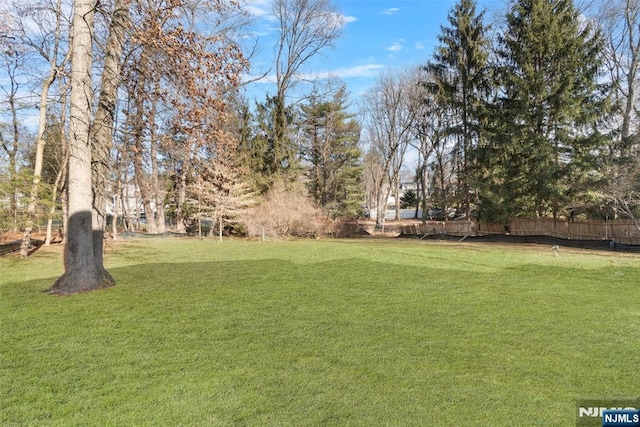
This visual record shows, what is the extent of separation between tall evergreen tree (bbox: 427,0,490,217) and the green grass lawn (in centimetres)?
1592

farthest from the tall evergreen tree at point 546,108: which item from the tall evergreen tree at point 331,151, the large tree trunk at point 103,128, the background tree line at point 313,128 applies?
the large tree trunk at point 103,128

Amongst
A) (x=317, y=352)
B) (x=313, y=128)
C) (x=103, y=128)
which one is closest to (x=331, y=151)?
(x=313, y=128)

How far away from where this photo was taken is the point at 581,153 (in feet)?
56.0

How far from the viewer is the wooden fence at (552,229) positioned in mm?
14508

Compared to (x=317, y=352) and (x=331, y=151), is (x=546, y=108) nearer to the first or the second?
(x=331, y=151)

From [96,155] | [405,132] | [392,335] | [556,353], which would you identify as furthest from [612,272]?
[405,132]

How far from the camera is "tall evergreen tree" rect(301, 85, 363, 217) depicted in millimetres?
28109

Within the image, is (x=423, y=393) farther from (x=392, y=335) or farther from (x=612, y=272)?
(x=612, y=272)

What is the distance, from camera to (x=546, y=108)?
18109 mm

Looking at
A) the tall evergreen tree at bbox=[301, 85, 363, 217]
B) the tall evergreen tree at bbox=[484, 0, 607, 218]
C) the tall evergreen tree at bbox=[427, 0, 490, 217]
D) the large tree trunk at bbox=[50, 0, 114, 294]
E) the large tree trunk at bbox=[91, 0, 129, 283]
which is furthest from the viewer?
the tall evergreen tree at bbox=[301, 85, 363, 217]

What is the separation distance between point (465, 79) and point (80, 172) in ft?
71.9

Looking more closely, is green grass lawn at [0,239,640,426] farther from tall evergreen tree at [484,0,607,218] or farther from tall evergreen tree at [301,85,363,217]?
tall evergreen tree at [301,85,363,217]

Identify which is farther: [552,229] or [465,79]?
[465,79]

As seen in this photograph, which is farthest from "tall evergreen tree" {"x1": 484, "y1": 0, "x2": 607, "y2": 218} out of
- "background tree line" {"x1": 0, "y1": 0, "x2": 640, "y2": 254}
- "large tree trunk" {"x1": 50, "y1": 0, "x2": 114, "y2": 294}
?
"large tree trunk" {"x1": 50, "y1": 0, "x2": 114, "y2": 294}
